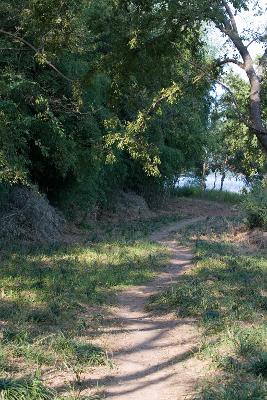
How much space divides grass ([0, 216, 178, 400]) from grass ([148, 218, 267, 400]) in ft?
3.73

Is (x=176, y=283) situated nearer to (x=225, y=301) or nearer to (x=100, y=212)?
(x=225, y=301)

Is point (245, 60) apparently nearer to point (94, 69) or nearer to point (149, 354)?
point (94, 69)

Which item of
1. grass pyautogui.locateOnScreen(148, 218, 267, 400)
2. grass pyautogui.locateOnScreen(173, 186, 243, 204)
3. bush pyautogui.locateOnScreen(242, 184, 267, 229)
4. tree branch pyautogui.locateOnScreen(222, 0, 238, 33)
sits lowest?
grass pyautogui.locateOnScreen(148, 218, 267, 400)

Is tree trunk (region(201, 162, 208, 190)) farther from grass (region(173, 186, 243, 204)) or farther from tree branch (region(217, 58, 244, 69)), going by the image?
tree branch (region(217, 58, 244, 69))

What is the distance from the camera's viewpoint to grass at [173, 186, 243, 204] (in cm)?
4078

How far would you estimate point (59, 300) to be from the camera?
9.23 meters

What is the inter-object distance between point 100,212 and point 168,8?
16663 mm

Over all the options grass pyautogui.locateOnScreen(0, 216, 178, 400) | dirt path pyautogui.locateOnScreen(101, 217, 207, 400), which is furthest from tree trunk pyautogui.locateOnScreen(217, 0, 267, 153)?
grass pyautogui.locateOnScreen(0, 216, 178, 400)

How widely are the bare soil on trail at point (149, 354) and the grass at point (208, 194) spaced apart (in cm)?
3058

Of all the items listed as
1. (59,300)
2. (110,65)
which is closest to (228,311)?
(59,300)

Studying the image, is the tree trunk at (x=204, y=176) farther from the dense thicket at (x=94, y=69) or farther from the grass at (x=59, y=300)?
the dense thicket at (x=94, y=69)

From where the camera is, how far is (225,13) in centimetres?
962

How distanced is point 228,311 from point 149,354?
79.1 inches

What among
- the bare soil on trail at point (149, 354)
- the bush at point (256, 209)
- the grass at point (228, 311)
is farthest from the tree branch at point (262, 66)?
the bush at point (256, 209)
